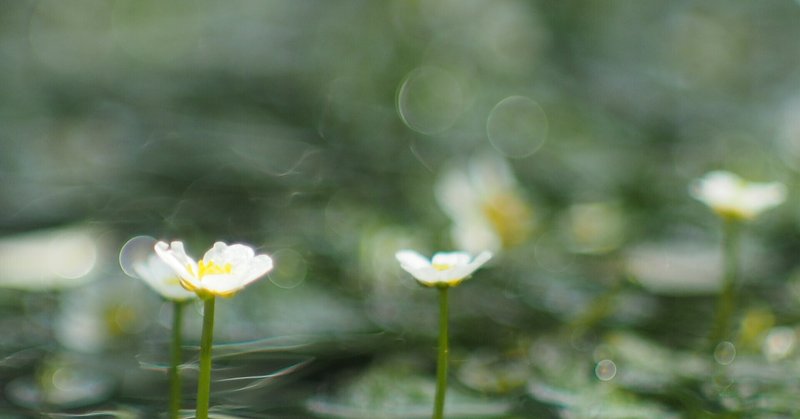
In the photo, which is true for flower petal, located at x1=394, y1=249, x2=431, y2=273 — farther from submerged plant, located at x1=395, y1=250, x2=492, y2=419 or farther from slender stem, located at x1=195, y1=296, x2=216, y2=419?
slender stem, located at x1=195, y1=296, x2=216, y2=419

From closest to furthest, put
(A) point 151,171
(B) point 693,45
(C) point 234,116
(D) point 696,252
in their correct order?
(D) point 696,252, (A) point 151,171, (C) point 234,116, (B) point 693,45

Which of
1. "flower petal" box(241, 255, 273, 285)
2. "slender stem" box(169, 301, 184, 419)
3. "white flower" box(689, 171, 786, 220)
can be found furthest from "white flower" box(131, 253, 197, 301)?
"white flower" box(689, 171, 786, 220)

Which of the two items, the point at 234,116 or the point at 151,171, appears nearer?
the point at 151,171

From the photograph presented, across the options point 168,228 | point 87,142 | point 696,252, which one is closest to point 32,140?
point 87,142

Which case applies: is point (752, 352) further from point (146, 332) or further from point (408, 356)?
point (146, 332)

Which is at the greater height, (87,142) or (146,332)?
(87,142)

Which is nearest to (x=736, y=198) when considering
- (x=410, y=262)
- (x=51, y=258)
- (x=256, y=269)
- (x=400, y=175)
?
(x=410, y=262)
